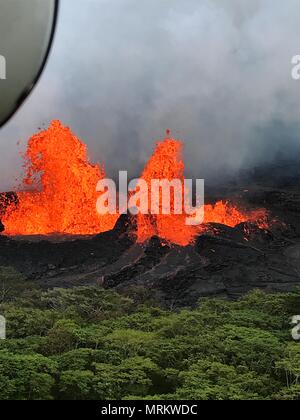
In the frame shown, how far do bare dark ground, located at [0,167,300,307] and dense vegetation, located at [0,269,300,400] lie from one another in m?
6.85

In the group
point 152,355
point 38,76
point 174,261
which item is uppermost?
point 174,261

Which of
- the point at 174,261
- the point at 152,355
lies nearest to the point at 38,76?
the point at 152,355

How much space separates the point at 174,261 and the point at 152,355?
15408 mm

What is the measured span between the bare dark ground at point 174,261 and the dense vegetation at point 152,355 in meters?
6.85

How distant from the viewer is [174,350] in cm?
1102

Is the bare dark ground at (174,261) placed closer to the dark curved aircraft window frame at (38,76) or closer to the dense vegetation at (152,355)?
the dense vegetation at (152,355)

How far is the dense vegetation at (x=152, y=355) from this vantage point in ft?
30.9

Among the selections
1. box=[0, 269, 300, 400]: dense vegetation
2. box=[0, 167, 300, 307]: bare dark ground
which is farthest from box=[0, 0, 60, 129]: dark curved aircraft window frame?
box=[0, 167, 300, 307]: bare dark ground

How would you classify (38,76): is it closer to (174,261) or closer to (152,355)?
(152,355)

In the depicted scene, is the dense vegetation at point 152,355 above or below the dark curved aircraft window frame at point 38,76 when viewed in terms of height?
above

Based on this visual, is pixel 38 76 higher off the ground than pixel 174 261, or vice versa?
pixel 174 261

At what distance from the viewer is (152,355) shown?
35.9 ft

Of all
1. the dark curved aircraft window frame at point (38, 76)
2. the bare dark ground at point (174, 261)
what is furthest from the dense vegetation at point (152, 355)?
the dark curved aircraft window frame at point (38, 76)

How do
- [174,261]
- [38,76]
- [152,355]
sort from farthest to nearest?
[174,261] → [152,355] → [38,76]
